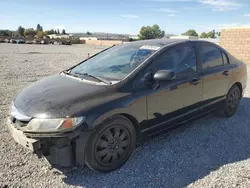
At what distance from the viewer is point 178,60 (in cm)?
377

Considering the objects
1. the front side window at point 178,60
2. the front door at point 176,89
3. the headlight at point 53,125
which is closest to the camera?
the headlight at point 53,125

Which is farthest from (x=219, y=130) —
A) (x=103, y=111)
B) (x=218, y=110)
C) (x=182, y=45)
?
(x=103, y=111)

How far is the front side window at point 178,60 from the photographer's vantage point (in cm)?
353

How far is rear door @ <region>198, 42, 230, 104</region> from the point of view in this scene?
163 inches

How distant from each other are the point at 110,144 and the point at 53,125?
0.76 meters

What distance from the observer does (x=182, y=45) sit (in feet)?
12.9

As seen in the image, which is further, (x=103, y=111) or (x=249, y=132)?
(x=249, y=132)

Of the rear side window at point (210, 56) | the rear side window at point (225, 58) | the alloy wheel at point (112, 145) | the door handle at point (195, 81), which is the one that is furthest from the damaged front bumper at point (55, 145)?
the rear side window at point (225, 58)

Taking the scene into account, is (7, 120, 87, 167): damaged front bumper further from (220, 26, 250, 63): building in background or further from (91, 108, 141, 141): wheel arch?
(220, 26, 250, 63): building in background

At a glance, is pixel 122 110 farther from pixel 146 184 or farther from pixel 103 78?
pixel 146 184

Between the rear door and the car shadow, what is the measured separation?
0.61 meters

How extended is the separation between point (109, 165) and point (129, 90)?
97 cm

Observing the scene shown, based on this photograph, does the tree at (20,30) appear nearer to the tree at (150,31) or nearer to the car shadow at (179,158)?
the tree at (150,31)

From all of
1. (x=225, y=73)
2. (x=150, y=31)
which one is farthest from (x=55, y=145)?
(x=150, y=31)
